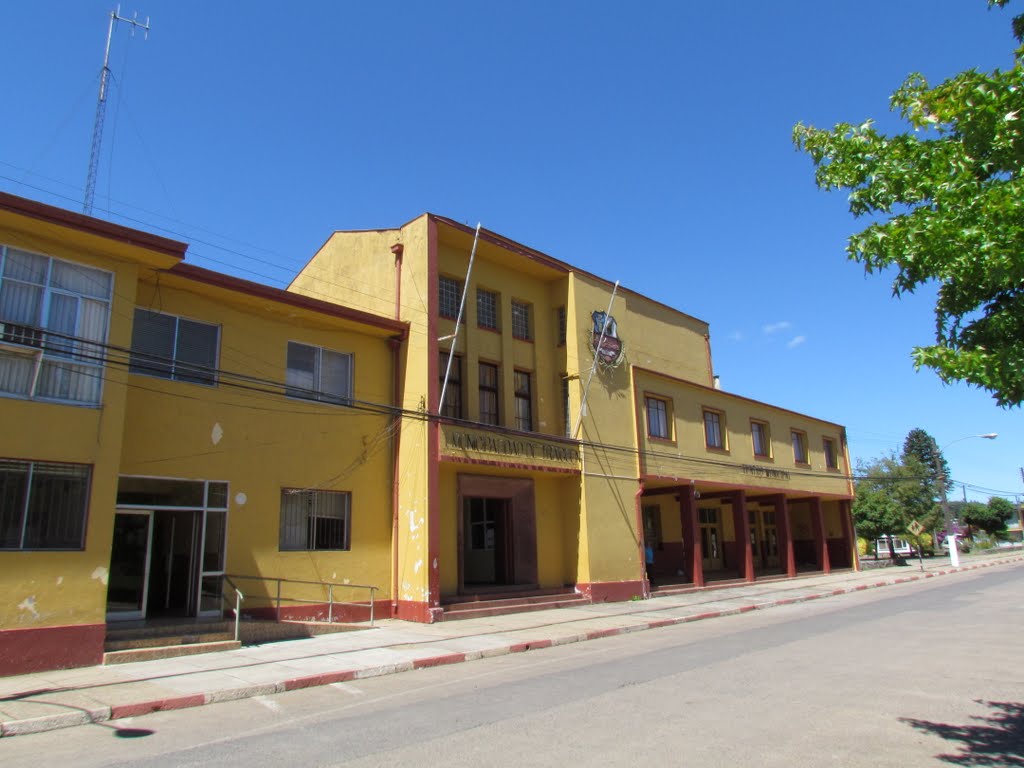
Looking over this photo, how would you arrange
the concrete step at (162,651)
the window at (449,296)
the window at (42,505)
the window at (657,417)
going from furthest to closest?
the window at (657,417) < the window at (449,296) < the concrete step at (162,651) < the window at (42,505)

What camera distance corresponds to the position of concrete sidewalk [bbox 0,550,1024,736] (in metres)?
8.36

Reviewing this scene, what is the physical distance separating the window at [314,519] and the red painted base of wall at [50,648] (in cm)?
486

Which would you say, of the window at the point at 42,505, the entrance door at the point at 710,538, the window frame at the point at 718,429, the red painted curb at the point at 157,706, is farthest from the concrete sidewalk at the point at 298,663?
the entrance door at the point at 710,538

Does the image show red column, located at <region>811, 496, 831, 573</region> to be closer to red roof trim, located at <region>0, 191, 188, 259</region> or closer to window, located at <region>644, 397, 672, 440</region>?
window, located at <region>644, 397, 672, 440</region>

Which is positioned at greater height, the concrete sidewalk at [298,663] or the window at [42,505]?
the window at [42,505]

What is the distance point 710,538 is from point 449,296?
18.2 metres

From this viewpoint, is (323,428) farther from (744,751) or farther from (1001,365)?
(1001,365)

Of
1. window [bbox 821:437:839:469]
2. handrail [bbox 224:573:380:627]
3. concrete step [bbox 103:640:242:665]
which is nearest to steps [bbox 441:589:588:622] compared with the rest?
handrail [bbox 224:573:380:627]

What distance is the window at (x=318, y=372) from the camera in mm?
16688

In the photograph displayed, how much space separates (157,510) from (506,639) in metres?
7.21

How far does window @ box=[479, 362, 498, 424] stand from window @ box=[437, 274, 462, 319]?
5.70 feet

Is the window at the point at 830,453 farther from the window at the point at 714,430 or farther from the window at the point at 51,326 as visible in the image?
the window at the point at 51,326

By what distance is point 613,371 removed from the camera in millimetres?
22641

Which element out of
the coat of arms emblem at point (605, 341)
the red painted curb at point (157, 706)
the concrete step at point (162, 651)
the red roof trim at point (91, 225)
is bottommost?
the red painted curb at point (157, 706)
